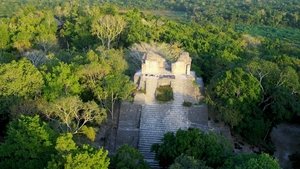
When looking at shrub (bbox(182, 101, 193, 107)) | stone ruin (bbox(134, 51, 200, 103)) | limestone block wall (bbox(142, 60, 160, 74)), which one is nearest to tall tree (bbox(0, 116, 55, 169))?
shrub (bbox(182, 101, 193, 107))

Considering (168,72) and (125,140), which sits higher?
(168,72)

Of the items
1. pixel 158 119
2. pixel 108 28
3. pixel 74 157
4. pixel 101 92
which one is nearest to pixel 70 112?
pixel 101 92

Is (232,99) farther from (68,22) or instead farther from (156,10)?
(156,10)

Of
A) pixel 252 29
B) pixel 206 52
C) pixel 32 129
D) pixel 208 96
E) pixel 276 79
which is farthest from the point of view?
pixel 252 29

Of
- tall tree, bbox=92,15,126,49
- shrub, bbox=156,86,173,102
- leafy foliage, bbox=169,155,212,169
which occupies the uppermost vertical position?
tall tree, bbox=92,15,126,49

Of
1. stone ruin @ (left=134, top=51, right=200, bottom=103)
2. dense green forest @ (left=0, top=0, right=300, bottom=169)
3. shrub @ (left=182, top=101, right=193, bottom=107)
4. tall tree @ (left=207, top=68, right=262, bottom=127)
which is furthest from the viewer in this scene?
stone ruin @ (left=134, top=51, right=200, bottom=103)

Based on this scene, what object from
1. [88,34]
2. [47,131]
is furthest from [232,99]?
[88,34]

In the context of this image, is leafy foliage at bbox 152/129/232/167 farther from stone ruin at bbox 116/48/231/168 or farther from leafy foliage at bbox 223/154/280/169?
stone ruin at bbox 116/48/231/168
